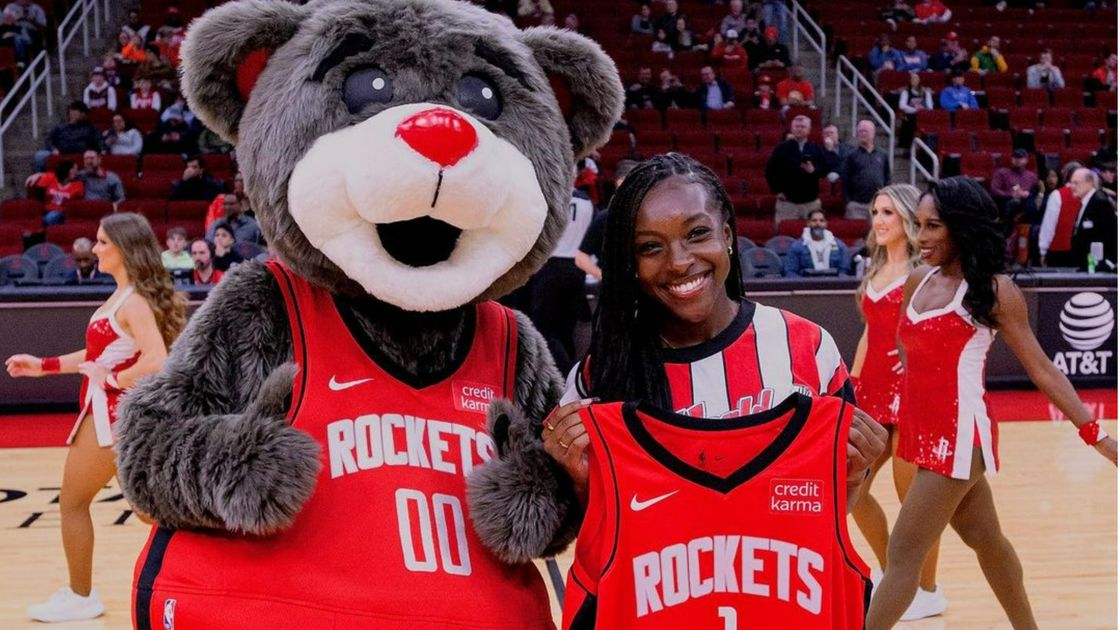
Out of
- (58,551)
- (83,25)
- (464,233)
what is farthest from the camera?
(83,25)

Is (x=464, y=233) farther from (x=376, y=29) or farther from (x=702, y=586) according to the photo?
(x=702, y=586)

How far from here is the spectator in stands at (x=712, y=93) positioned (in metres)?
12.1

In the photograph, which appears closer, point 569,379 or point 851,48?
point 569,379

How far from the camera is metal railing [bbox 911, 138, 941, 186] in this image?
11.0 m

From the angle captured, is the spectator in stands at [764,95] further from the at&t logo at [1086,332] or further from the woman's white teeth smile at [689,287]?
the woman's white teeth smile at [689,287]

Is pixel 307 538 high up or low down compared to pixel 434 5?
down

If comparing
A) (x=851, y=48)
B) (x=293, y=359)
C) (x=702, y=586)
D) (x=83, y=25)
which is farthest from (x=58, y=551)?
(x=851, y=48)

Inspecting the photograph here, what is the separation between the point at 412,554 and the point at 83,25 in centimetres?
1243

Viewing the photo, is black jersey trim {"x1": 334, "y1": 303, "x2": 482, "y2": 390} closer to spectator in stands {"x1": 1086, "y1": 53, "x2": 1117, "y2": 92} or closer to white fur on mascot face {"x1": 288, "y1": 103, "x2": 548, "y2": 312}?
white fur on mascot face {"x1": 288, "y1": 103, "x2": 548, "y2": 312}

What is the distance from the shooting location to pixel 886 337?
157 inches

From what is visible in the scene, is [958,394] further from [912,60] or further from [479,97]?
[912,60]

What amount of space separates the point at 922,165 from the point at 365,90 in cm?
1126

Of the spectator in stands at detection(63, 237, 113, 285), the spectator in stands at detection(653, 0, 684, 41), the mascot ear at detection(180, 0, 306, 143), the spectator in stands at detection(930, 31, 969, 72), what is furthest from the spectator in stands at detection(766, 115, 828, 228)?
the mascot ear at detection(180, 0, 306, 143)

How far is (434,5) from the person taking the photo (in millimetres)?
1959
